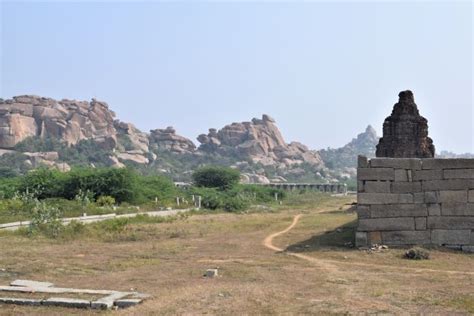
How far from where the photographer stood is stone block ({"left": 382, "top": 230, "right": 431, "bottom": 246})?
14.8 m

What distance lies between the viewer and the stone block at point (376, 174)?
1510cm

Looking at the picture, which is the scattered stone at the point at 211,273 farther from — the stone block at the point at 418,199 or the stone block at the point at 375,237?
the stone block at the point at 418,199

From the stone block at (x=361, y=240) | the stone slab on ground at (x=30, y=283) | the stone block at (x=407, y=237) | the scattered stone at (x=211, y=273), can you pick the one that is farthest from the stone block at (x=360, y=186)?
the stone slab on ground at (x=30, y=283)

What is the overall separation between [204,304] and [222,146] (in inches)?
5566

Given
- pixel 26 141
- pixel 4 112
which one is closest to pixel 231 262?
pixel 26 141

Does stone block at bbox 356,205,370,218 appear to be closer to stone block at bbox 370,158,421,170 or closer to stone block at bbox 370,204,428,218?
stone block at bbox 370,204,428,218

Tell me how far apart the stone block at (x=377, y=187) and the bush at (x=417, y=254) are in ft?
6.69

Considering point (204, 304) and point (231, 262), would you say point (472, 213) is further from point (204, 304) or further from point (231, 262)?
point (204, 304)

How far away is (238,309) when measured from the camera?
26.5 ft

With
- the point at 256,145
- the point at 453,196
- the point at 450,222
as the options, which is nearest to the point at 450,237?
the point at 450,222

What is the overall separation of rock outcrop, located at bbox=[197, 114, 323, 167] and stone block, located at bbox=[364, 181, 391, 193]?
127m

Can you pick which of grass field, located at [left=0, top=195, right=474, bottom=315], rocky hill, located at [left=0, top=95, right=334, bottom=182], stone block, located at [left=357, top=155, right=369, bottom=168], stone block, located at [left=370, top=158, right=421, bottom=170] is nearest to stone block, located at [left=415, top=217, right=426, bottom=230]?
grass field, located at [left=0, top=195, right=474, bottom=315]

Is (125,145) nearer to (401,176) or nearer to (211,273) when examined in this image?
(401,176)

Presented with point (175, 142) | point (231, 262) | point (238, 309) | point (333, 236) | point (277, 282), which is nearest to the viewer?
point (238, 309)
